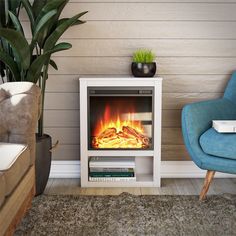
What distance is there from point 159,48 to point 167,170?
0.99 metres

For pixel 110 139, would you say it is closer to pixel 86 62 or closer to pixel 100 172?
pixel 100 172

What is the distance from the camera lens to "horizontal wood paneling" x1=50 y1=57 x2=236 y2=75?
3.22m

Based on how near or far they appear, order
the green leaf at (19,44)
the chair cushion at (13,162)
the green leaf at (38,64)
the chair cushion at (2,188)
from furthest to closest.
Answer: the green leaf at (38,64) < the green leaf at (19,44) < the chair cushion at (13,162) < the chair cushion at (2,188)

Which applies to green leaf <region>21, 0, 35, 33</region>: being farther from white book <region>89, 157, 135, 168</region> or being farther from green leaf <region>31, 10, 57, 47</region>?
white book <region>89, 157, 135, 168</region>

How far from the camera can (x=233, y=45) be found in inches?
126

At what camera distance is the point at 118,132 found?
314cm

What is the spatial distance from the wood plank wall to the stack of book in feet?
1.39

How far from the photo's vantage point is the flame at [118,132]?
10.2 ft

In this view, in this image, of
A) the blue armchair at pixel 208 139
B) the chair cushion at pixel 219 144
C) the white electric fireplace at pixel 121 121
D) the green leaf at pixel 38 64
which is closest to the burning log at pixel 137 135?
the white electric fireplace at pixel 121 121

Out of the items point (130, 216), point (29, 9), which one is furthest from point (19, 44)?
point (130, 216)

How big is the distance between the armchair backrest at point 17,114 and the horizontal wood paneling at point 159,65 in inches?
36.4

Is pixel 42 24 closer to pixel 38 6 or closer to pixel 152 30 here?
pixel 38 6

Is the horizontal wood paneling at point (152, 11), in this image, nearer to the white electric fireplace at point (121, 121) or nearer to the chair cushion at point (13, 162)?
the white electric fireplace at point (121, 121)

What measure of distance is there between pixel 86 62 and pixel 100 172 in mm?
864
